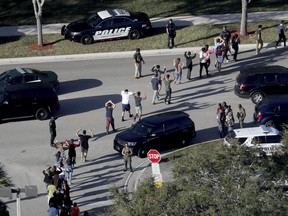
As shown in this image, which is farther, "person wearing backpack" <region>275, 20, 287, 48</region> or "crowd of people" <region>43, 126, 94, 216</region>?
"person wearing backpack" <region>275, 20, 287, 48</region>

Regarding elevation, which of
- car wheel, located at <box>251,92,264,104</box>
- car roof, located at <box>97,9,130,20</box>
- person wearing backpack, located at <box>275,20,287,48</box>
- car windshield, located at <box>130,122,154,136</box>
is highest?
car roof, located at <box>97,9,130,20</box>

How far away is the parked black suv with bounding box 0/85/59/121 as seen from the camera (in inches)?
1371

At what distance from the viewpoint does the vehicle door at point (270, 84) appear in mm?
35812

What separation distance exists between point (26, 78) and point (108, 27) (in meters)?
8.40

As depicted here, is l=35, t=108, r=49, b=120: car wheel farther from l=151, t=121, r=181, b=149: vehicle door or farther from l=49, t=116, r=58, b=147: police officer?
l=151, t=121, r=181, b=149: vehicle door

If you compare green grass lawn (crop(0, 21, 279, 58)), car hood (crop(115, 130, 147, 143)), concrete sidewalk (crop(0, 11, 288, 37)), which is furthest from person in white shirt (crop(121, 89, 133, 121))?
concrete sidewalk (crop(0, 11, 288, 37))

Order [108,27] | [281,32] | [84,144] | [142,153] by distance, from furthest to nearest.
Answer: [108,27], [281,32], [142,153], [84,144]

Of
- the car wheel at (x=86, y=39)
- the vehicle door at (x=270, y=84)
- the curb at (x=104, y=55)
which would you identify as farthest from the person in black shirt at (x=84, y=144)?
the car wheel at (x=86, y=39)

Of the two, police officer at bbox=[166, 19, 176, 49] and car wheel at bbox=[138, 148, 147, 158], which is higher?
police officer at bbox=[166, 19, 176, 49]

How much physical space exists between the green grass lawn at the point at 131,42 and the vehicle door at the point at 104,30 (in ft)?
1.16

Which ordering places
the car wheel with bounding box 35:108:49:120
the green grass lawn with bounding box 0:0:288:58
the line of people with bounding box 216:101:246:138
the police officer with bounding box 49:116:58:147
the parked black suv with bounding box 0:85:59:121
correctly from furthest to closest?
the green grass lawn with bounding box 0:0:288:58 → the car wheel with bounding box 35:108:49:120 → the parked black suv with bounding box 0:85:59:121 → the line of people with bounding box 216:101:246:138 → the police officer with bounding box 49:116:58:147

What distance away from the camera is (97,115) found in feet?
118

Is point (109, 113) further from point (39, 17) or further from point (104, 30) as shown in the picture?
point (39, 17)

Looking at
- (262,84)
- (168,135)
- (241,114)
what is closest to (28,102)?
(168,135)
